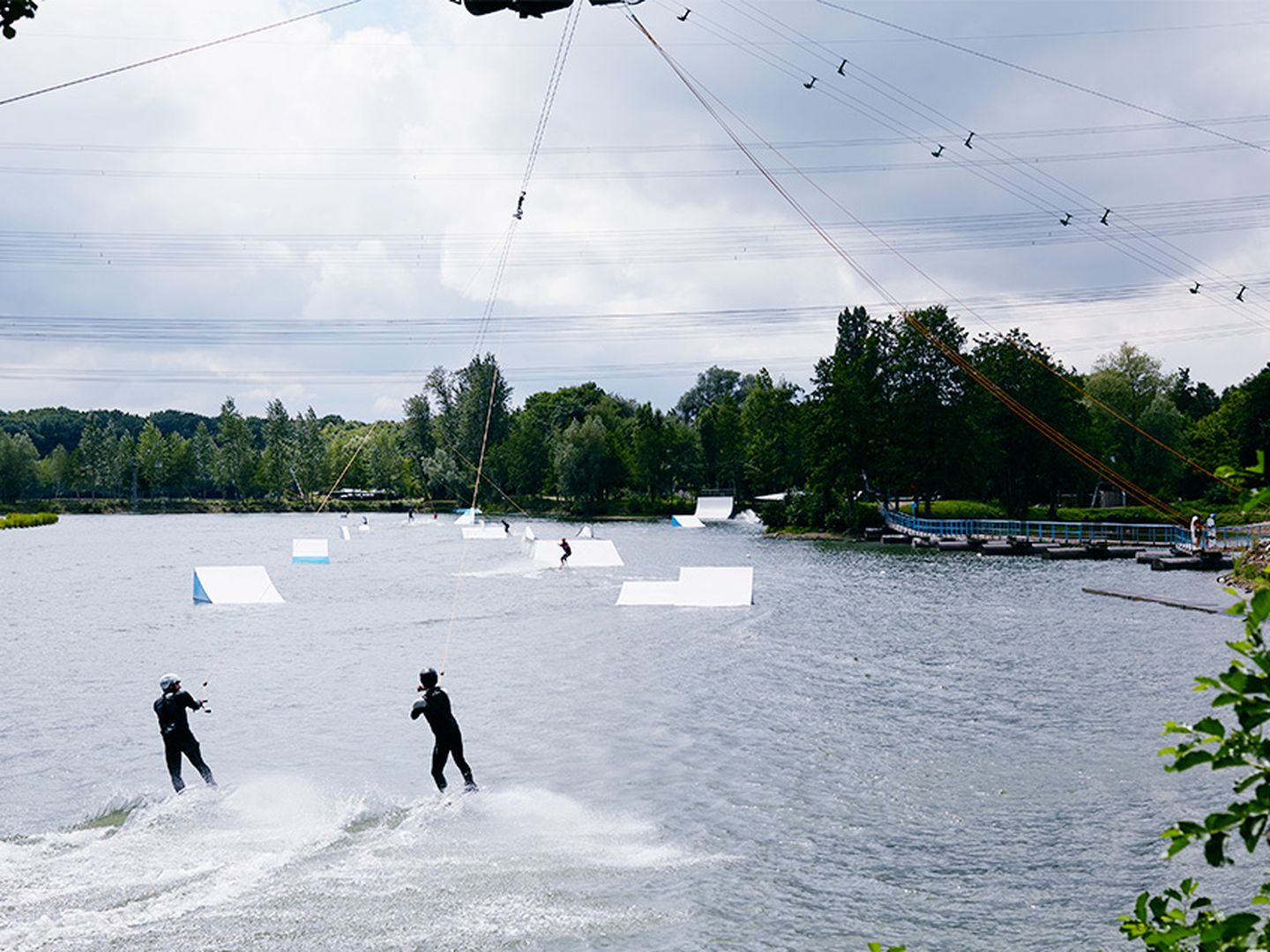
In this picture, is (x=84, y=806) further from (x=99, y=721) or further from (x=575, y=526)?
(x=575, y=526)

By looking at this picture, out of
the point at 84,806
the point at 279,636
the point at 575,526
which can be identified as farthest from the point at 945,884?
the point at 575,526

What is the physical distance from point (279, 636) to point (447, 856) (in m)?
26.4

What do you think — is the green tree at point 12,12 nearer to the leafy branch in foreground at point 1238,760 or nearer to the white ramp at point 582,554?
the leafy branch in foreground at point 1238,760

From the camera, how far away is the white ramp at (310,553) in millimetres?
74500

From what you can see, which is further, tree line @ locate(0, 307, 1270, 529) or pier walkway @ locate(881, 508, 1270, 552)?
tree line @ locate(0, 307, 1270, 529)

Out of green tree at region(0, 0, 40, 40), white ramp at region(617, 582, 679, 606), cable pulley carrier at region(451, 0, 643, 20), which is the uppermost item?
cable pulley carrier at region(451, 0, 643, 20)

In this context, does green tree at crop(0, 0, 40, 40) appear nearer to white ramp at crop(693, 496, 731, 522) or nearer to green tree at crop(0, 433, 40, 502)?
white ramp at crop(693, 496, 731, 522)

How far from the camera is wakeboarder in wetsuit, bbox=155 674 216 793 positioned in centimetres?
1880

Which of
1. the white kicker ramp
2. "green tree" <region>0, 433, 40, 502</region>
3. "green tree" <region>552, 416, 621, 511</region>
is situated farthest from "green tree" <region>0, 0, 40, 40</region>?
"green tree" <region>0, 433, 40, 502</region>

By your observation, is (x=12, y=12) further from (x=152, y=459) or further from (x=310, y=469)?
(x=152, y=459)

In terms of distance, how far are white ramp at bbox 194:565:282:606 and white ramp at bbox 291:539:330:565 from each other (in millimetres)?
18774

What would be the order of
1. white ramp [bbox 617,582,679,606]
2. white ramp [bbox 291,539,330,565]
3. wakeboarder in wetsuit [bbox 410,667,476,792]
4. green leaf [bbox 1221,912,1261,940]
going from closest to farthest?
1. green leaf [bbox 1221,912,1261,940]
2. wakeboarder in wetsuit [bbox 410,667,476,792]
3. white ramp [bbox 617,582,679,606]
4. white ramp [bbox 291,539,330,565]

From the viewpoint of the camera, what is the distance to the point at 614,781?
794 inches

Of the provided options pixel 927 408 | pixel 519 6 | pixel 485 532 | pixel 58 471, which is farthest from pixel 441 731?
pixel 58 471
